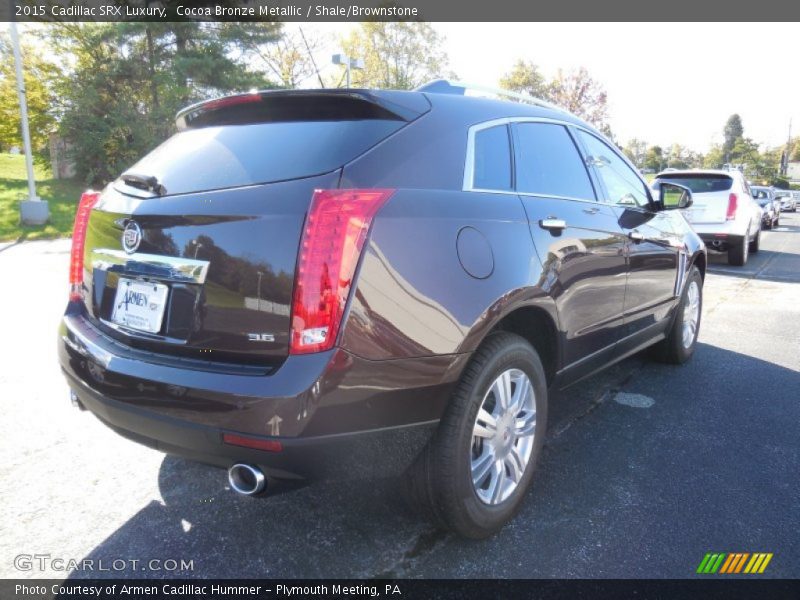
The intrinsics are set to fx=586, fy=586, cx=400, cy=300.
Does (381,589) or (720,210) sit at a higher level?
(720,210)

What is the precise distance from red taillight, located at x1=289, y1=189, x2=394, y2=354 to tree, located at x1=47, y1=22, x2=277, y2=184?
21218 millimetres

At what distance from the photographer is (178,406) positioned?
192 centimetres

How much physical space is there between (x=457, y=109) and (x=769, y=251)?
14.8 metres

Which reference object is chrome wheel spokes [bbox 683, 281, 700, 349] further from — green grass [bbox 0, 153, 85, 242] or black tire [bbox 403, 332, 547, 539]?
green grass [bbox 0, 153, 85, 242]

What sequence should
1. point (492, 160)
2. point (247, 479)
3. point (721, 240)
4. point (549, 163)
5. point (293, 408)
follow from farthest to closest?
point (721, 240) < point (549, 163) < point (492, 160) < point (247, 479) < point (293, 408)

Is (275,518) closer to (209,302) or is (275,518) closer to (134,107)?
(209,302)

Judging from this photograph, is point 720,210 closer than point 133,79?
Yes

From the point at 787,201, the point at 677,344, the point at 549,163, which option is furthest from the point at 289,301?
the point at 787,201

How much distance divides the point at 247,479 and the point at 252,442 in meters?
0.17

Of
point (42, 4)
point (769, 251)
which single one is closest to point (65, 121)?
point (42, 4)

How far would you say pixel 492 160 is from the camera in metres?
2.53

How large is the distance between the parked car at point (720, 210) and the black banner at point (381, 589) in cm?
952

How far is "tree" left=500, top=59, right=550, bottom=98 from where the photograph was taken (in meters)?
45.3

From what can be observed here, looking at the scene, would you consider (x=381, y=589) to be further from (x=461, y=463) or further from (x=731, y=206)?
(x=731, y=206)
